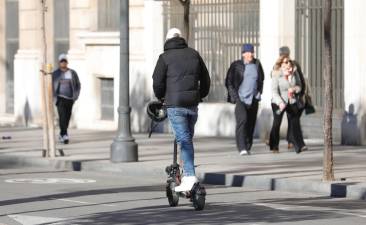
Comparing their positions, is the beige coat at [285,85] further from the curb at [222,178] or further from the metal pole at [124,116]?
the curb at [222,178]

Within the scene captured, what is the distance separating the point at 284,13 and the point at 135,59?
4.89m

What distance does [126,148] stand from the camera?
21266mm

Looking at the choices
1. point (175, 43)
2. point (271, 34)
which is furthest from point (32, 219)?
point (271, 34)

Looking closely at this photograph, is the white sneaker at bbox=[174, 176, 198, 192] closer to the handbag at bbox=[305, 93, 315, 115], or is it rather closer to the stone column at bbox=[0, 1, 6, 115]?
the handbag at bbox=[305, 93, 315, 115]

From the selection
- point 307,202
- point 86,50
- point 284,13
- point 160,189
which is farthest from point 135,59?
point 307,202

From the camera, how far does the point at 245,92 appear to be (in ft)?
72.6

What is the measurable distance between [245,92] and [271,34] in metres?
3.57

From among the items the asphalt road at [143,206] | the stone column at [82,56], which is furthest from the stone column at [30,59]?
the asphalt road at [143,206]

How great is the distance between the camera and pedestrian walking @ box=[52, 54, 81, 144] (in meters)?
26.3

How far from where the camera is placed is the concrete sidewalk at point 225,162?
17.4 m

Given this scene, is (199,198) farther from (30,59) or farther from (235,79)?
(30,59)

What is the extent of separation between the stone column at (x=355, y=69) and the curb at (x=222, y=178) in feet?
14.4

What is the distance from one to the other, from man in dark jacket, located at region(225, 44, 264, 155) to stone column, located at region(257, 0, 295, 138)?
2.98 metres

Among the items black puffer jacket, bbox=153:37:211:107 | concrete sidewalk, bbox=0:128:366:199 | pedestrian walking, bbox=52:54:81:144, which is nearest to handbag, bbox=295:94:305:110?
concrete sidewalk, bbox=0:128:366:199
